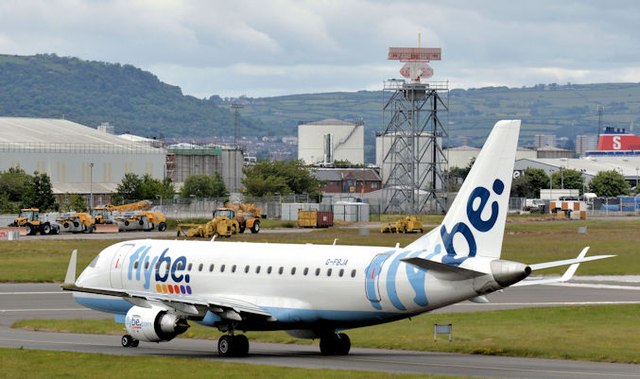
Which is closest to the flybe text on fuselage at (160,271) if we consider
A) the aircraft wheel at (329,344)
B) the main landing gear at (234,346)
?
the main landing gear at (234,346)

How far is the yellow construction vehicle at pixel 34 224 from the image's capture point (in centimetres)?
13638

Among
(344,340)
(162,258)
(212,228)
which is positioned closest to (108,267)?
(162,258)

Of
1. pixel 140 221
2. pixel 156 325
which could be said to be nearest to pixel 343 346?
pixel 156 325

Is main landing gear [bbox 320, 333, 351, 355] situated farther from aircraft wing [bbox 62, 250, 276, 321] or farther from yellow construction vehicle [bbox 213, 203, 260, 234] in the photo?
yellow construction vehicle [bbox 213, 203, 260, 234]

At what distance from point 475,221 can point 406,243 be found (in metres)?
74.5

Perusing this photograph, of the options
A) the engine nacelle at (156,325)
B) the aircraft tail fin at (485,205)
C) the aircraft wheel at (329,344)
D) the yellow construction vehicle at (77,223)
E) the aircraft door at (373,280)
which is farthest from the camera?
the yellow construction vehicle at (77,223)

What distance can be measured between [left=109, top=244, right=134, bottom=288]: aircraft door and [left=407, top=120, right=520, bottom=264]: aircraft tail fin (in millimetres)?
13182

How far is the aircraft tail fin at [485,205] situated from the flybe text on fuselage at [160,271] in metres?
10.1

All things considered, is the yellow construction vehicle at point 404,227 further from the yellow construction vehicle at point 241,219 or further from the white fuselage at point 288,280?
the white fuselage at point 288,280

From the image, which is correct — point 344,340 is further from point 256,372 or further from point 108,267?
point 108,267

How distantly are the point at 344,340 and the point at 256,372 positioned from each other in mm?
6380

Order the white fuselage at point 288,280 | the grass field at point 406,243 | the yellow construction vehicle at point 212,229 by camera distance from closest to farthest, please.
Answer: the white fuselage at point 288,280
the grass field at point 406,243
the yellow construction vehicle at point 212,229

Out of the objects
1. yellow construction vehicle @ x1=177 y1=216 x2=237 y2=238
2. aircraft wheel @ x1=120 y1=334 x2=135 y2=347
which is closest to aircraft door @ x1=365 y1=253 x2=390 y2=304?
aircraft wheel @ x1=120 y1=334 x2=135 y2=347

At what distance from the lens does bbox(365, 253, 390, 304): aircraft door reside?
39.9 meters
